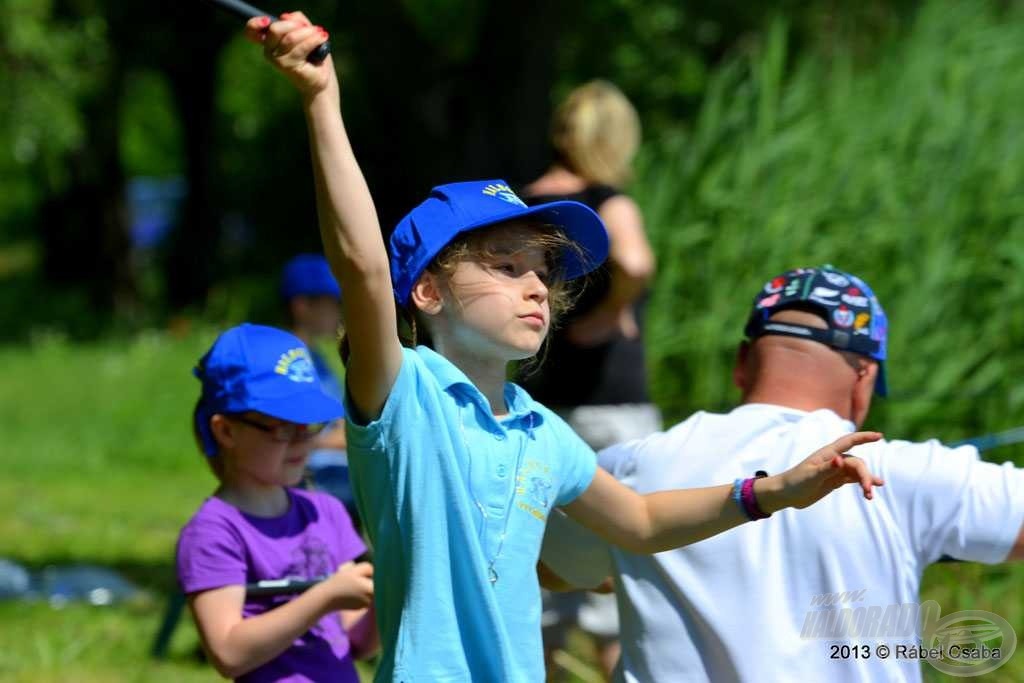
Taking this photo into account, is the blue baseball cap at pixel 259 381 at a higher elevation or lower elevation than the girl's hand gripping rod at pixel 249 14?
lower

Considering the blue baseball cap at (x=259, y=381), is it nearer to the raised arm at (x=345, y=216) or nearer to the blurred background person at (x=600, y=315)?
the raised arm at (x=345, y=216)

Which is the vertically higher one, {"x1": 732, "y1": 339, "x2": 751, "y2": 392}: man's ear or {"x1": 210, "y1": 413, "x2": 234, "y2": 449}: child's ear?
{"x1": 732, "y1": 339, "x2": 751, "y2": 392}: man's ear

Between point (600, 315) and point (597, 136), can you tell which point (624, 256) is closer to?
point (600, 315)

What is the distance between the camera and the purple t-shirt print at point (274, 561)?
317 cm

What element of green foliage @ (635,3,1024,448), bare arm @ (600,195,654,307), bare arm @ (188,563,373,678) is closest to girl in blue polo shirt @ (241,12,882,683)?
bare arm @ (188,563,373,678)

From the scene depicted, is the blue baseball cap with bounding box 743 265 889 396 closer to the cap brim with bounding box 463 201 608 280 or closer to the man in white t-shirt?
the man in white t-shirt

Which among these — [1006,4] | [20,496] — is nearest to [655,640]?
[1006,4]

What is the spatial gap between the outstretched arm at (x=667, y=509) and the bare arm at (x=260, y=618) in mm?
463

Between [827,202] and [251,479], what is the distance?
3.95 meters

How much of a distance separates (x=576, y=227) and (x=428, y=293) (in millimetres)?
307

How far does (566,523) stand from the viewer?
3039 mm

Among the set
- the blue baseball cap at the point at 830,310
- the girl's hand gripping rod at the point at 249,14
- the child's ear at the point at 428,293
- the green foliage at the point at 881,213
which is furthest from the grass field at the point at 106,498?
the girl's hand gripping rod at the point at 249,14

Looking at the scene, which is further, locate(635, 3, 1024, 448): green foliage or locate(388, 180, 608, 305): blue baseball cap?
locate(635, 3, 1024, 448): green foliage

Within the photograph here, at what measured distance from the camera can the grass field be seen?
5.37 metres
